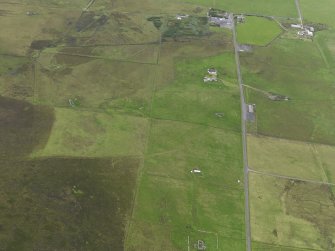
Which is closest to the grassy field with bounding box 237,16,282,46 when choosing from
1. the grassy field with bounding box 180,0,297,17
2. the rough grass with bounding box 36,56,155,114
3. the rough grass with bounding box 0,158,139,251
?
the grassy field with bounding box 180,0,297,17

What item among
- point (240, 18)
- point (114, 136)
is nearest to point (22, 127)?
point (114, 136)

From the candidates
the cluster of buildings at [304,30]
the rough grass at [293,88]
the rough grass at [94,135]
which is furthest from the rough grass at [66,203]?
the cluster of buildings at [304,30]

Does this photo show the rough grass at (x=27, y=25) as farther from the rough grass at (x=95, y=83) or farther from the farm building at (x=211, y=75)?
the farm building at (x=211, y=75)

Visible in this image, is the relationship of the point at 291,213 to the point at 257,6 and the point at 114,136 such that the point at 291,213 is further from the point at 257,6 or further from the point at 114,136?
the point at 257,6

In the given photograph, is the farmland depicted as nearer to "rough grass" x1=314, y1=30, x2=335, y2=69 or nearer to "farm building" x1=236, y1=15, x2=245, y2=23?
"rough grass" x1=314, y1=30, x2=335, y2=69

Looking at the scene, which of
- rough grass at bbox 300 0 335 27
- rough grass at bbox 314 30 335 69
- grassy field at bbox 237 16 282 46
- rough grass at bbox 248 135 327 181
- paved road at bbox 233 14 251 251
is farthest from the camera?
rough grass at bbox 300 0 335 27

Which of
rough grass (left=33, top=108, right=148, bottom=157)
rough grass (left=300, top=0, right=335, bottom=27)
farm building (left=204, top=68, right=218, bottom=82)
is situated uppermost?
rough grass (left=300, top=0, right=335, bottom=27)

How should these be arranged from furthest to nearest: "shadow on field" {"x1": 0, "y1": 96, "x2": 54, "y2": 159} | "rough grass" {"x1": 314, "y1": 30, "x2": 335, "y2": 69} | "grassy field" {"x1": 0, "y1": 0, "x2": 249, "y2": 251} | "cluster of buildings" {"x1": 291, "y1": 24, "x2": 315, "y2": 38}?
"cluster of buildings" {"x1": 291, "y1": 24, "x2": 315, "y2": 38} < "rough grass" {"x1": 314, "y1": 30, "x2": 335, "y2": 69} < "shadow on field" {"x1": 0, "y1": 96, "x2": 54, "y2": 159} < "grassy field" {"x1": 0, "y1": 0, "x2": 249, "y2": 251}
